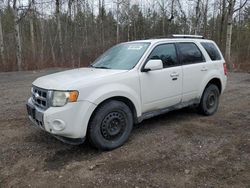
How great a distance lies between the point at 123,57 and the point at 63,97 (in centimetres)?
157

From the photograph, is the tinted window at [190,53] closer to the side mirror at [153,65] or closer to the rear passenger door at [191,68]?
the rear passenger door at [191,68]

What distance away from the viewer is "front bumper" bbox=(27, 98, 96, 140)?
354 cm

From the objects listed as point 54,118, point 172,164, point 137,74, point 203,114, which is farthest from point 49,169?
point 203,114

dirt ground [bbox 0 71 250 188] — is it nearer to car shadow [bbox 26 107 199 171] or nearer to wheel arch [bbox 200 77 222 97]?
car shadow [bbox 26 107 199 171]

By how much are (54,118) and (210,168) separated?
7.27ft

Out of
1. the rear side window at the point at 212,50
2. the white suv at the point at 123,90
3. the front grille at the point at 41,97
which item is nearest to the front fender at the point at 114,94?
the white suv at the point at 123,90

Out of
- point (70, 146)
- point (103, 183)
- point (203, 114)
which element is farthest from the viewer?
point (203, 114)

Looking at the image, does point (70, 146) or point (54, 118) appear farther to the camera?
point (70, 146)

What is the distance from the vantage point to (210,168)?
3383 mm

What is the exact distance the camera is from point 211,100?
5836mm

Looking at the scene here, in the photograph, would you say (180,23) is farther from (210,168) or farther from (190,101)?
(210,168)

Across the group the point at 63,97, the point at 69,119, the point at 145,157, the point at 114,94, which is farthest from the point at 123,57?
the point at 145,157

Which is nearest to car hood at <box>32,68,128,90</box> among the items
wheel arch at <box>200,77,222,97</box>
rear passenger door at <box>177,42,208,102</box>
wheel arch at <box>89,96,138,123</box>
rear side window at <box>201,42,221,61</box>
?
wheel arch at <box>89,96,138,123</box>

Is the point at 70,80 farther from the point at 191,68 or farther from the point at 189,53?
the point at 189,53
